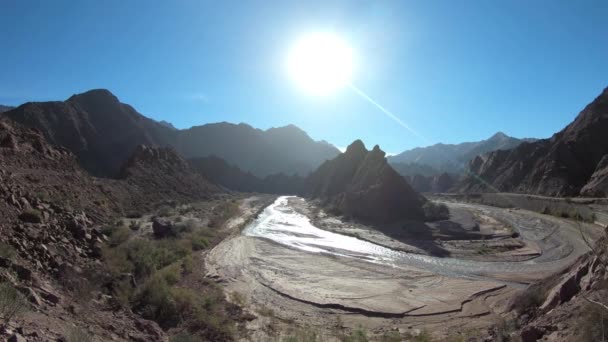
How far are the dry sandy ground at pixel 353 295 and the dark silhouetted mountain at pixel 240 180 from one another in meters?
117

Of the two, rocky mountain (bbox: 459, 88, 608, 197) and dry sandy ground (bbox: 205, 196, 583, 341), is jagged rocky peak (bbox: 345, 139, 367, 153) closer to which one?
rocky mountain (bbox: 459, 88, 608, 197)

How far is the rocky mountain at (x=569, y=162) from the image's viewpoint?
70812 mm

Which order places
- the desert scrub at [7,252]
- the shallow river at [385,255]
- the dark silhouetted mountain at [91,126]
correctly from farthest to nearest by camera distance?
the dark silhouetted mountain at [91,126] → the shallow river at [385,255] → the desert scrub at [7,252]

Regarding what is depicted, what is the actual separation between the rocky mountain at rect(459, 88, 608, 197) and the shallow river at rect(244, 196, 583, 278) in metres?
42.8

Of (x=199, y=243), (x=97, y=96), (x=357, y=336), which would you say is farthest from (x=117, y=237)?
(x=97, y=96)

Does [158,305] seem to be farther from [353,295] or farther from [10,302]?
[353,295]

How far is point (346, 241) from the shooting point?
3941 cm

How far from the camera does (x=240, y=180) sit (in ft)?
510

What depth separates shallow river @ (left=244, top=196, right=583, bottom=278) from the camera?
2702 centimetres

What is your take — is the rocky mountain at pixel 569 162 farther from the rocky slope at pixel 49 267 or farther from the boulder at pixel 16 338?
the boulder at pixel 16 338

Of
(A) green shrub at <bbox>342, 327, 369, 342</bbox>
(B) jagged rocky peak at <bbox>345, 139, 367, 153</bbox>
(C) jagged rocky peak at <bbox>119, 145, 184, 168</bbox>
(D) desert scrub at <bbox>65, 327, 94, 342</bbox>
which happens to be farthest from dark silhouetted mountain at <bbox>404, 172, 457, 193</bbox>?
(D) desert scrub at <bbox>65, 327, 94, 342</bbox>

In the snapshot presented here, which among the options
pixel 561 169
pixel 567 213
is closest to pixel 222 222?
pixel 567 213

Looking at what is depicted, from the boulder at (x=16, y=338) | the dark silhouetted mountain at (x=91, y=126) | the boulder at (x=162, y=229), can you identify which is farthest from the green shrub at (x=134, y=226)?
the dark silhouetted mountain at (x=91, y=126)

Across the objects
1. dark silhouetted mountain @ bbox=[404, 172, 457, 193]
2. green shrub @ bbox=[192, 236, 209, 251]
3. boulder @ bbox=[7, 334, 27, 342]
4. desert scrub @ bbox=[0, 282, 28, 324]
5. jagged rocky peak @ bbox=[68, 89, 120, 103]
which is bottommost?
green shrub @ bbox=[192, 236, 209, 251]
